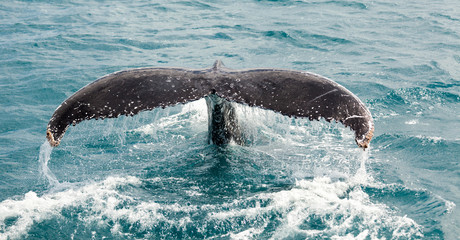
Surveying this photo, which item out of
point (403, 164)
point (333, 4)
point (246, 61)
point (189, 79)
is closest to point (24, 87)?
point (246, 61)

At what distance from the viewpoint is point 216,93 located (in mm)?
5375

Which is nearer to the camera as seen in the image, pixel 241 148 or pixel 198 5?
pixel 241 148

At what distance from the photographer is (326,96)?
5086mm

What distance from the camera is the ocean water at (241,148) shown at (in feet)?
17.7

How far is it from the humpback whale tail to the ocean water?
1164 mm

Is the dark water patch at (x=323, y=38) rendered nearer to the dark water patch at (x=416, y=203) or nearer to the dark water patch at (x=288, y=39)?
the dark water patch at (x=288, y=39)

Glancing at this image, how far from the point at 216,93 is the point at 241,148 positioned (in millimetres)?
1800

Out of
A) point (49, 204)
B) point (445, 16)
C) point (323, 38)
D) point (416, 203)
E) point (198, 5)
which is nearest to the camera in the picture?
point (49, 204)

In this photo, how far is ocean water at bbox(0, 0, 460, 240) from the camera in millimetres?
5395

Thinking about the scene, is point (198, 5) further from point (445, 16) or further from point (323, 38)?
point (445, 16)

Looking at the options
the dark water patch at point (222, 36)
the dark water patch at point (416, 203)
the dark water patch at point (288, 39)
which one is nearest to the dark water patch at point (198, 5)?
the dark water patch at point (222, 36)

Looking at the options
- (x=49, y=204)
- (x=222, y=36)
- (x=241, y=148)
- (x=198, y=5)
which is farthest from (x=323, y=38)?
(x=49, y=204)

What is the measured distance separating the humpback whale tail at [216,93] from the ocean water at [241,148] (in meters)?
1.16

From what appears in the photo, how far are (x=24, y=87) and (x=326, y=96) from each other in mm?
8577
